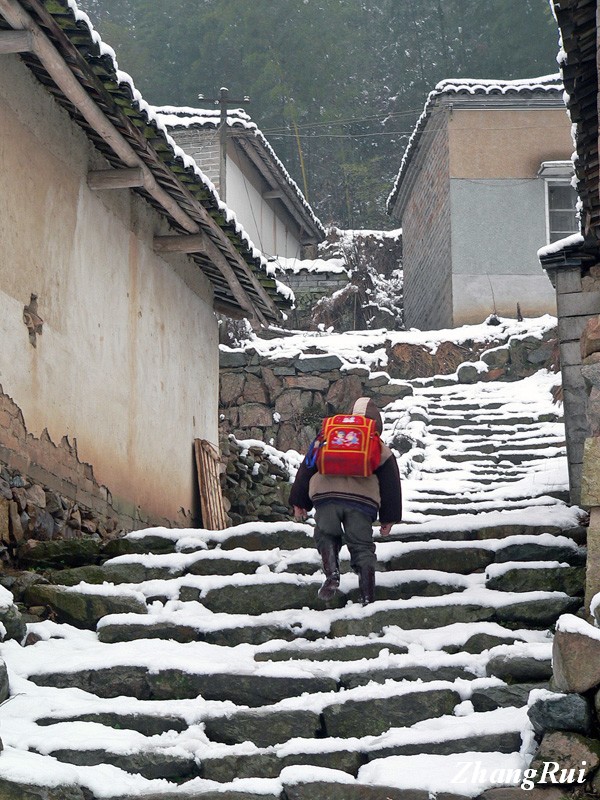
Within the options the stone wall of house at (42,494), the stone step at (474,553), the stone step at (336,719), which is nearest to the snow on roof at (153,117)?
the stone wall of house at (42,494)

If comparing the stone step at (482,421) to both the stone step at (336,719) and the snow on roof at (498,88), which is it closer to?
the snow on roof at (498,88)

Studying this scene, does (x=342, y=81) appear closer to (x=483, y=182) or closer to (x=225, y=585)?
(x=483, y=182)

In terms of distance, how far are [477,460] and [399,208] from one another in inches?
589

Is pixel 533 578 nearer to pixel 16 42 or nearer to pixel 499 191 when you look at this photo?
pixel 16 42

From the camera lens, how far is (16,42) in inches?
300

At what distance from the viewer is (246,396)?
772 inches

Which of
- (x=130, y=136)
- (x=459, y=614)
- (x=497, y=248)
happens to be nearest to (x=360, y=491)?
(x=459, y=614)

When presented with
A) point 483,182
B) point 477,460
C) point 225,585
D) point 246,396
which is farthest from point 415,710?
point 483,182

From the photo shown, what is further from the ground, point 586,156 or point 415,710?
point 586,156

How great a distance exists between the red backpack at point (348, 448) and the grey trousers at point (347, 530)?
24cm

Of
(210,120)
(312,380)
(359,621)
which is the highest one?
(210,120)

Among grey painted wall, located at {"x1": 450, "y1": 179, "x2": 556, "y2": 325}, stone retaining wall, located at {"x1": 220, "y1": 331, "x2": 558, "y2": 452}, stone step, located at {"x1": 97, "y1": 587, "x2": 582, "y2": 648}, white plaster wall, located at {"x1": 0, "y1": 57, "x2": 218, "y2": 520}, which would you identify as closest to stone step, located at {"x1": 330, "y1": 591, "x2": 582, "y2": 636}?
stone step, located at {"x1": 97, "y1": 587, "x2": 582, "y2": 648}

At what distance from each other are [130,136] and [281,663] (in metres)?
4.71

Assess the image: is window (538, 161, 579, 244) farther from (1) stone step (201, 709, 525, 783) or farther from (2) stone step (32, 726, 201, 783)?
(2) stone step (32, 726, 201, 783)
